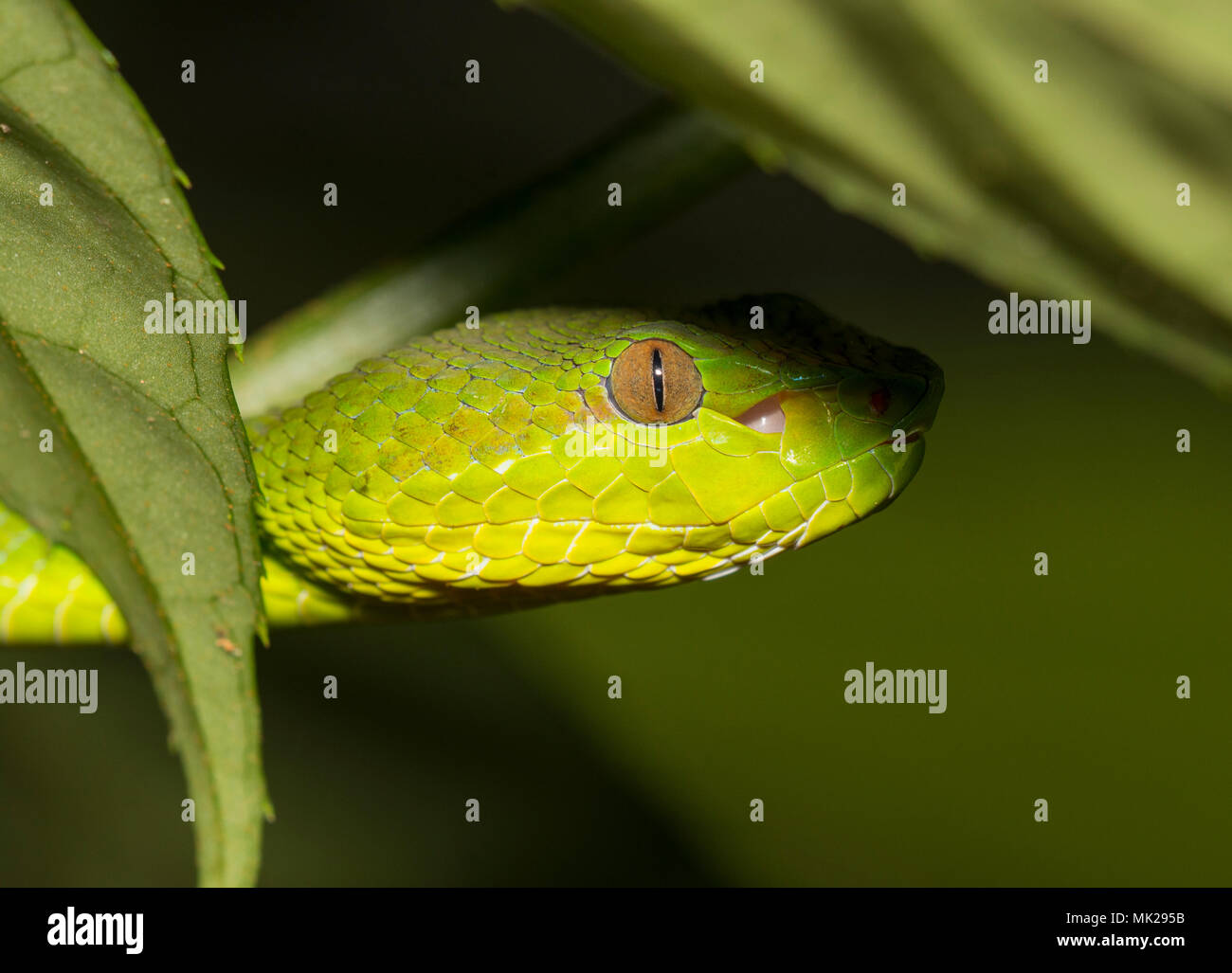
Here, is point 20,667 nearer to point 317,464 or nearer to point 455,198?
point 317,464

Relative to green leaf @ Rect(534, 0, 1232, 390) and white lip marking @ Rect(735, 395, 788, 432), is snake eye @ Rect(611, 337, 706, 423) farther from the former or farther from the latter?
green leaf @ Rect(534, 0, 1232, 390)

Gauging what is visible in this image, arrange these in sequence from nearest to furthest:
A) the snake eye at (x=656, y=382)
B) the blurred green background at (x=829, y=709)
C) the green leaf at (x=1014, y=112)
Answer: the green leaf at (x=1014, y=112) < the snake eye at (x=656, y=382) < the blurred green background at (x=829, y=709)

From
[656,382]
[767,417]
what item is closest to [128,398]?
[656,382]

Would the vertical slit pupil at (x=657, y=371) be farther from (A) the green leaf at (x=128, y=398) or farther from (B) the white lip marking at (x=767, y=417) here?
(A) the green leaf at (x=128, y=398)

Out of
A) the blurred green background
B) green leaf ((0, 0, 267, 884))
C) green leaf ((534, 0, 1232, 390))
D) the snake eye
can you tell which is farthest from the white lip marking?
green leaf ((0, 0, 267, 884))

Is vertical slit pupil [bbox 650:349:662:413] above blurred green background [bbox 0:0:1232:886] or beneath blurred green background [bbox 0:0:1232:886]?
above

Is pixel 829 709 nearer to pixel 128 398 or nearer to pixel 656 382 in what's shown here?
pixel 656 382

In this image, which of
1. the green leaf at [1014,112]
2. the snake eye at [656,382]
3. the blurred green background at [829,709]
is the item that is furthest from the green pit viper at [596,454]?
the green leaf at [1014,112]
